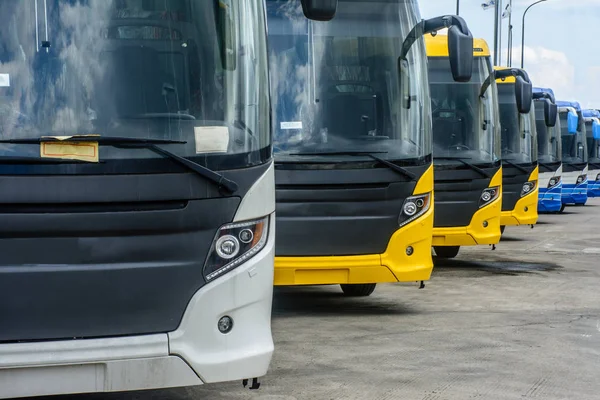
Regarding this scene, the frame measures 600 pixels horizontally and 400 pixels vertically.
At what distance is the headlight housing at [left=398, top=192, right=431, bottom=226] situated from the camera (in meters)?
10.3

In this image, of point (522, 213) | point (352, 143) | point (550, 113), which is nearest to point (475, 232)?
point (522, 213)

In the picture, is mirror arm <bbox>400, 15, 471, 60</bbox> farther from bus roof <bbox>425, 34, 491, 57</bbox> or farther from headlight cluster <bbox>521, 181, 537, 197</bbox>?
headlight cluster <bbox>521, 181, 537, 197</bbox>

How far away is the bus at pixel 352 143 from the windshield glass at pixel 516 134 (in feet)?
32.5

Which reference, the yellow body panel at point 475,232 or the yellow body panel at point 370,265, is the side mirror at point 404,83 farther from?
the yellow body panel at point 475,232

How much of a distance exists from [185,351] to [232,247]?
55cm

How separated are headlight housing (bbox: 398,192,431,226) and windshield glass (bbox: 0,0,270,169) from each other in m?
4.18

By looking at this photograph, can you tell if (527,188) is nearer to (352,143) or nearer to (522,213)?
(522,213)

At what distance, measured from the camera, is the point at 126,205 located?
5621 mm

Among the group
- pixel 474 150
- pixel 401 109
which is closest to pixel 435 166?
pixel 474 150

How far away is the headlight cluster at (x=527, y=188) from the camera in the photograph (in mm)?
20062

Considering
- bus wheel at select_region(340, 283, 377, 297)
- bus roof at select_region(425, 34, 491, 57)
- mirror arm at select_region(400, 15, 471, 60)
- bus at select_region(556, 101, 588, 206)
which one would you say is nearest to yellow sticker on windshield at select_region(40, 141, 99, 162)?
mirror arm at select_region(400, 15, 471, 60)

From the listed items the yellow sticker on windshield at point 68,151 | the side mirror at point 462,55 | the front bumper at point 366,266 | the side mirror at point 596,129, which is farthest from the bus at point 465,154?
the side mirror at point 596,129

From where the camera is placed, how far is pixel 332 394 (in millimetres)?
7184

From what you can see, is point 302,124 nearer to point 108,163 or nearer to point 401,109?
point 401,109
